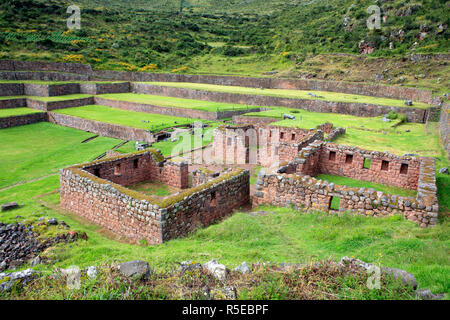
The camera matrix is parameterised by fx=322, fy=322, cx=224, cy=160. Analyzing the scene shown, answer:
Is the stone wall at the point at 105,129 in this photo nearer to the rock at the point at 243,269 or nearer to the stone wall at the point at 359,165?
the stone wall at the point at 359,165

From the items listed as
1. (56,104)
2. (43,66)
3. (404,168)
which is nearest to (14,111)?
(56,104)

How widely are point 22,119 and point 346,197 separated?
3012 centimetres

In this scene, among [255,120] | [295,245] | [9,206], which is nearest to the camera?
[295,245]

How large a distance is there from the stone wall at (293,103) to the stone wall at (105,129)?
43.2 ft

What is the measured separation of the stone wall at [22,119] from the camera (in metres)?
27.7

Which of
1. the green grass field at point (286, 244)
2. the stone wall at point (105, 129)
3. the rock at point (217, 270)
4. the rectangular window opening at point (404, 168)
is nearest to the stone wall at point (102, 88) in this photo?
the stone wall at point (105, 129)

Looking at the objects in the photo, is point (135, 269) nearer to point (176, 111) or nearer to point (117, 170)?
point (117, 170)

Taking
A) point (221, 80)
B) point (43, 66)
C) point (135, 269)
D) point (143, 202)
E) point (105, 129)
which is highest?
point (43, 66)

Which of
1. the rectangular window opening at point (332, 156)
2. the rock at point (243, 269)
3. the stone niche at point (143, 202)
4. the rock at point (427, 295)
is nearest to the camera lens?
the rock at point (427, 295)

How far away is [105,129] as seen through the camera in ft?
84.0

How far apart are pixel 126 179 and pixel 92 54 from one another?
47.2 meters

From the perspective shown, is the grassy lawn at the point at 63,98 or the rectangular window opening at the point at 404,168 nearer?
the rectangular window opening at the point at 404,168
